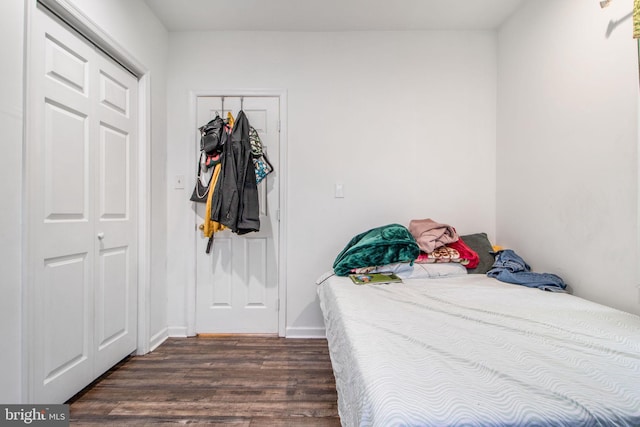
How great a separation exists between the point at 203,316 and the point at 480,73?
9.94 ft

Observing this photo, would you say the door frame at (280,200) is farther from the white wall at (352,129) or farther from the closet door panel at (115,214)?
the closet door panel at (115,214)

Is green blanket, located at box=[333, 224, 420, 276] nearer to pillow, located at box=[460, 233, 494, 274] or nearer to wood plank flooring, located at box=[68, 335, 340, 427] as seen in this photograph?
pillow, located at box=[460, 233, 494, 274]

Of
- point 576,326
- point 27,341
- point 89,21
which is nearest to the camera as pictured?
point 576,326

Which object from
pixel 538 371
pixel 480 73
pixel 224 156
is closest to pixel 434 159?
pixel 480 73

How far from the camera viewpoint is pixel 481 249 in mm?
2145

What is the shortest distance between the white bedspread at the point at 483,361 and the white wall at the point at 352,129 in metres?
0.97

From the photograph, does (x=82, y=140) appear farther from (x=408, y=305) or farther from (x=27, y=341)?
(x=408, y=305)

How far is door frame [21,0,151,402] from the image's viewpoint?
1234mm

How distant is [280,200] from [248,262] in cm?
58

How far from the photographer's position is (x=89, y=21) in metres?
1.55

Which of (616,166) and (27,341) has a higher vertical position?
(616,166)

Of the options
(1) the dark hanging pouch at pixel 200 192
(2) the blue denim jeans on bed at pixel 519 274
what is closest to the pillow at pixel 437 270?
(2) the blue denim jeans on bed at pixel 519 274

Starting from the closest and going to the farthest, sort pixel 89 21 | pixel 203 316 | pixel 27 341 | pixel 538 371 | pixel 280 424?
pixel 538 371
pixel 27 341
pixel 280 424
pixel 89 21
pixel 203 316

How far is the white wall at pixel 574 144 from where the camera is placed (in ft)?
4.52
